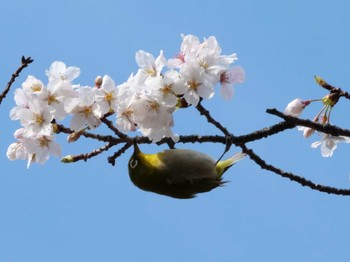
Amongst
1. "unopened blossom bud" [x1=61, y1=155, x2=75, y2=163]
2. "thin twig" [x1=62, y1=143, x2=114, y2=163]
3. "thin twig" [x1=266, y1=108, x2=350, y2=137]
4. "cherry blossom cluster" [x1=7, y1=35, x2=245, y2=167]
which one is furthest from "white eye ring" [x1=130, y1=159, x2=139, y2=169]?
"thin twig" [x1=266, y1=108, x2=350, y2=137]

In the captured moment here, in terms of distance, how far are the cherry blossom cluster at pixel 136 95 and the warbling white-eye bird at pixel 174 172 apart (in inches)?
28.0

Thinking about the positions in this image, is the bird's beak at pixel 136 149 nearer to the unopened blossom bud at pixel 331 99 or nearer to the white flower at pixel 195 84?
the white flower at pixel 195 84

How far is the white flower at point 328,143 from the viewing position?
5.61 m

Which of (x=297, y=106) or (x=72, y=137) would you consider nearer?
(x=72, y=137)

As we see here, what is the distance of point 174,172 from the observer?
17.4ft

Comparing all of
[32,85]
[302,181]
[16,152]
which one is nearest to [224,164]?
[302,181]

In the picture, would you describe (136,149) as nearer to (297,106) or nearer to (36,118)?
(36,118)

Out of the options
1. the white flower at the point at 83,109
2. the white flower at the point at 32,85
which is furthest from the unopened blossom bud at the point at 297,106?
the white flower at the point at 32,85

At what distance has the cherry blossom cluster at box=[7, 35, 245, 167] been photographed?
14.1 feet

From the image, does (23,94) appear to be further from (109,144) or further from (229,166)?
(229,166)

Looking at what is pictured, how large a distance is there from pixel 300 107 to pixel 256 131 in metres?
0.83

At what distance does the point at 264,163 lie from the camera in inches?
203

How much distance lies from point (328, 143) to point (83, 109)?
266 centimetres

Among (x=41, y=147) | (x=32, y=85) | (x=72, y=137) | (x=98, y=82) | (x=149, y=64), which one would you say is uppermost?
(x=149, y=64)
